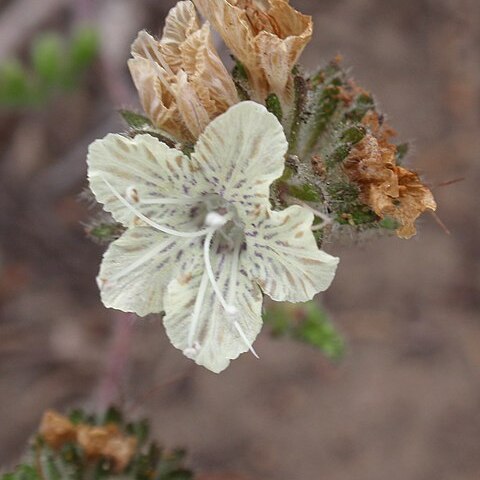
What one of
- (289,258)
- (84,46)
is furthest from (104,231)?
(84,46)

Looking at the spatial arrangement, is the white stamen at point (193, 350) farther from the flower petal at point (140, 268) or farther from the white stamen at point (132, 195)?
the white stamen at point (132, 195)

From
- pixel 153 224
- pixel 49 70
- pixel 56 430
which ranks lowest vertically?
pixel 56 430

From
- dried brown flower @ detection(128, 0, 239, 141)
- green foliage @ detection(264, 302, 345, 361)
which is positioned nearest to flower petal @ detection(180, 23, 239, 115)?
dried brown flower @ detection(128, 0, 239, 141)

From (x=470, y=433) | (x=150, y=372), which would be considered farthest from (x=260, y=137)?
(x=470, y=433)

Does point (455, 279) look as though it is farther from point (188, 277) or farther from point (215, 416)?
point (188, 277)

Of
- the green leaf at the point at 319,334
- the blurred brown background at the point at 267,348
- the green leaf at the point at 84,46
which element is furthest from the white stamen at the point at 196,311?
the blurred brown background at the point at 267,348

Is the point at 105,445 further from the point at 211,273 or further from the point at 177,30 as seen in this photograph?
the point at 177,30

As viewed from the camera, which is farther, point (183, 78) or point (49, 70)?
point (49, 70)
